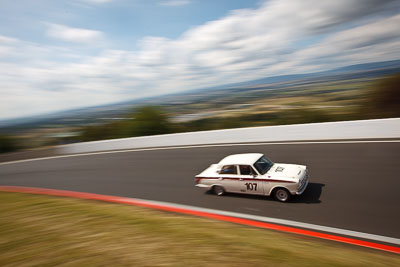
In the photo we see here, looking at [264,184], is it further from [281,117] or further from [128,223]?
[281,117]

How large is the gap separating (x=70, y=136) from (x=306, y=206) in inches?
887

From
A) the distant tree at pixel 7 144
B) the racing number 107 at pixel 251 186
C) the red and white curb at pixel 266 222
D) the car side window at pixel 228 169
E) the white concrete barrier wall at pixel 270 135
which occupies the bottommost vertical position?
the red and white curb at pixel 266 222

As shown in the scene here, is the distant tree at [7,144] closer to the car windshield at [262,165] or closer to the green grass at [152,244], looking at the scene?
the green grass at [152,244]

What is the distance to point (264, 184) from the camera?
690 cm

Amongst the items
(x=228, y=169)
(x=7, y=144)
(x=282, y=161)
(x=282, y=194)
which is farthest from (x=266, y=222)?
(x=7, y=144)

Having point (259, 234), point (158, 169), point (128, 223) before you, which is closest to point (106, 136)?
point (158, 169)

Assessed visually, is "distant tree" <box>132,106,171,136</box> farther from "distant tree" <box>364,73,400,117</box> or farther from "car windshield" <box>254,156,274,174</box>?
"distant tree" <box>364,73,400,117</box>

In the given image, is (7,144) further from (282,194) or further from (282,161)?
(282,194)

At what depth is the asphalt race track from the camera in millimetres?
5855

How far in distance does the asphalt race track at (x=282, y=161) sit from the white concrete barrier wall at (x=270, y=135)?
0.97 m

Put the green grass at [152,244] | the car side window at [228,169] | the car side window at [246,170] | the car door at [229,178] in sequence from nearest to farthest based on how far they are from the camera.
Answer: the green grass at [152,244] < the car side window at [246,170] < the car door at [229,178] < the car side window at [228,169]

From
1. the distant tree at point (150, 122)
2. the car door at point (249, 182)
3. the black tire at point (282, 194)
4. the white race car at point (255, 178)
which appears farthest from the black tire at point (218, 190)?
the distant tree at point (150, 122)

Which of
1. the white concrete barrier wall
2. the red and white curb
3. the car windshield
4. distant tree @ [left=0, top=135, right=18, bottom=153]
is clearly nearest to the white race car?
the car windshield

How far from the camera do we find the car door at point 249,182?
700 cm
